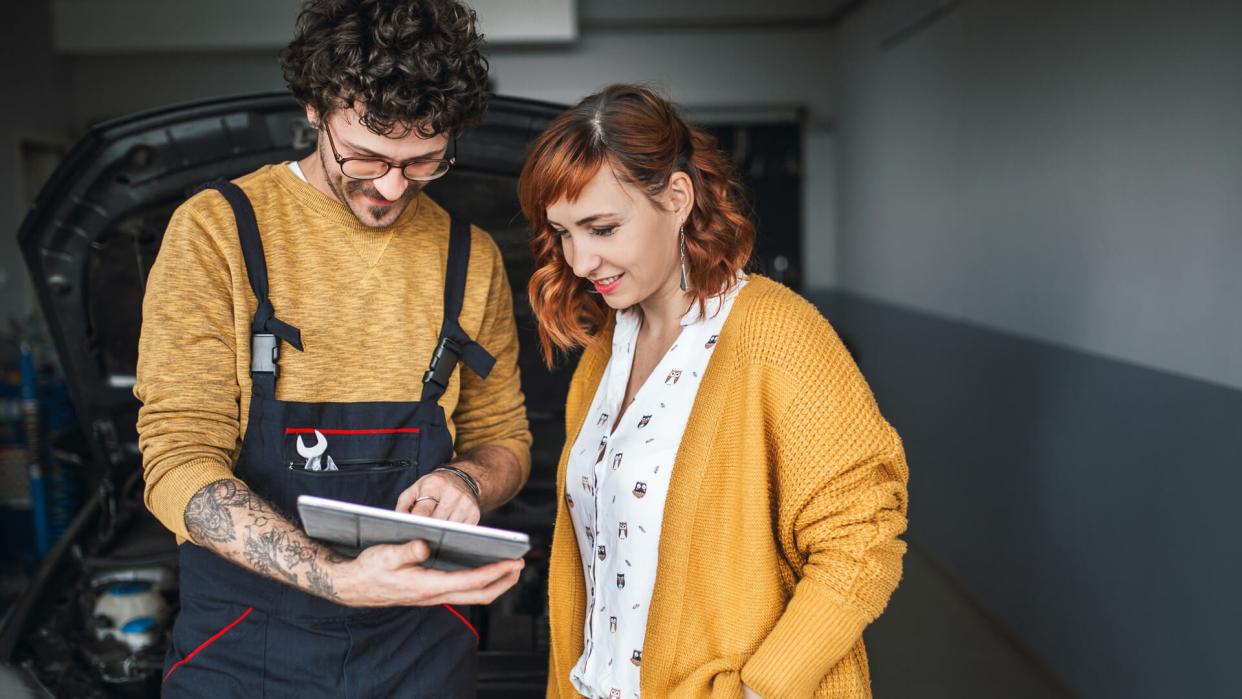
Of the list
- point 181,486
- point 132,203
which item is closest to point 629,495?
point 181,486

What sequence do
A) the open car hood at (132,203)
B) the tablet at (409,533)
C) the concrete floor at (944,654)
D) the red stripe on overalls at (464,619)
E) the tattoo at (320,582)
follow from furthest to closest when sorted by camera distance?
the concrete floor at (944,654), the open car hood at (132,203), the red stripe on overalls at (464,619), the tattoo at (320,582), the tablet at (409,533)

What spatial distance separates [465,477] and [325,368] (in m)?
0.26

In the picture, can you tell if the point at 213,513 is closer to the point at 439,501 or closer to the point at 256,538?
the point at 256,538

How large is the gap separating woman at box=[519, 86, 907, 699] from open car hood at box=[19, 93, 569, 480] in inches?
19.4

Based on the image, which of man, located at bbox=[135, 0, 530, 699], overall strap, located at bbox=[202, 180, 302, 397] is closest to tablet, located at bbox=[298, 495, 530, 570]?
man, located at bbox=[135, 0, 530, 699]

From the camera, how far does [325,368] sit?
4.69 feet

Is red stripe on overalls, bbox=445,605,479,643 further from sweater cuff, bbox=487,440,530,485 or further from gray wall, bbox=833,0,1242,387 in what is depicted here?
gray wall, bbox=833,0,1242,387

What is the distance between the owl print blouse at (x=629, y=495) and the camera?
1409 millimetres

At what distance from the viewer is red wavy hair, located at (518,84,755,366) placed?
141 cm

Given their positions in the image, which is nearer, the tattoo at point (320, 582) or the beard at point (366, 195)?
the tattoo at point (320, 582)

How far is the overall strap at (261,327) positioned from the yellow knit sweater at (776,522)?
1.87 feet

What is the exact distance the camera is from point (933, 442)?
4680 millimetres

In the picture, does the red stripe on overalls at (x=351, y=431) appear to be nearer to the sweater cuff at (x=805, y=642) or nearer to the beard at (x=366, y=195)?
the beard at (x=366, y=195)

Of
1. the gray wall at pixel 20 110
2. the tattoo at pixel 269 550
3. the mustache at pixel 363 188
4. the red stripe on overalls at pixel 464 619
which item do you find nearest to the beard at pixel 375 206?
the mustache at pixel 363 188
